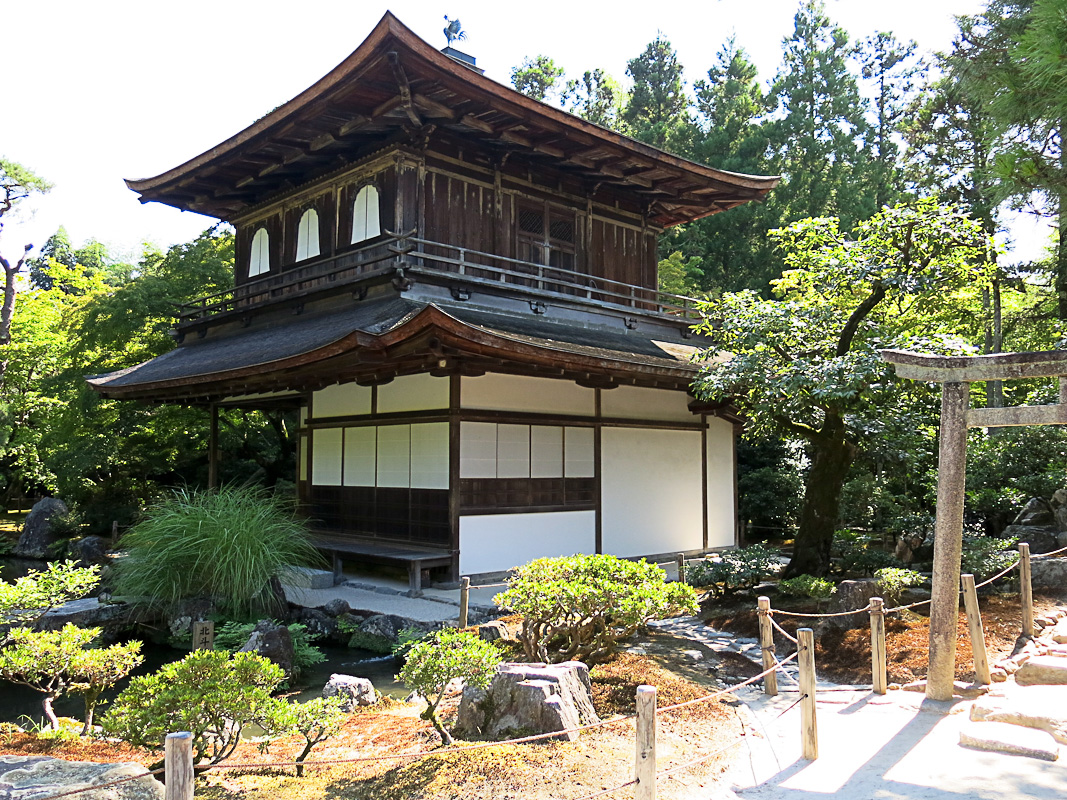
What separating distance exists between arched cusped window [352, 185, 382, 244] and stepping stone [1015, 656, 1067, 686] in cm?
1040

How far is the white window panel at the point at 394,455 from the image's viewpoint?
11680mm

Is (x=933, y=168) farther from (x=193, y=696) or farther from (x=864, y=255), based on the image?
(x=193, y=696)

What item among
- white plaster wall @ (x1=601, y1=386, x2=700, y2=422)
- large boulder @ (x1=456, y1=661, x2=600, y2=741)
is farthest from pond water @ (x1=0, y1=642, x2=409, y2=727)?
white plaster wall @ (x1=601, y1=386, x2=700, y2=422)

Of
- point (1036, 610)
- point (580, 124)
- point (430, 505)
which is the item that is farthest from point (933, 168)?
point (430, 505)

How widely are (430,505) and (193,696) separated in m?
6.81

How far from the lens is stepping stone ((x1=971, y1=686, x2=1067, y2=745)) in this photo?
4.84 metres

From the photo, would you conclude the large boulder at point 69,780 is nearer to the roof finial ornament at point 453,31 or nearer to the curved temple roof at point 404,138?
the curved temple roof at point 404,138

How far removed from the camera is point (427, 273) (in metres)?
11.5

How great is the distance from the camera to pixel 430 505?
11.1m

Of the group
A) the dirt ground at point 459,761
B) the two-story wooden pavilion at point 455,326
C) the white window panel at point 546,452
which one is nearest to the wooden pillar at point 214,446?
the two-story wooden pavilion at point 455,326

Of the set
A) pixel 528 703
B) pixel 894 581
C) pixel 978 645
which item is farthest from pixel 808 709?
pixel 894 581

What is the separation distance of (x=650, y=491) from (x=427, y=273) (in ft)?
17.5

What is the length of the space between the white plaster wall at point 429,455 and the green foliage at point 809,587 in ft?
15.5

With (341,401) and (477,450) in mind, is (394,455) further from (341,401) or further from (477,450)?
(341,401)
